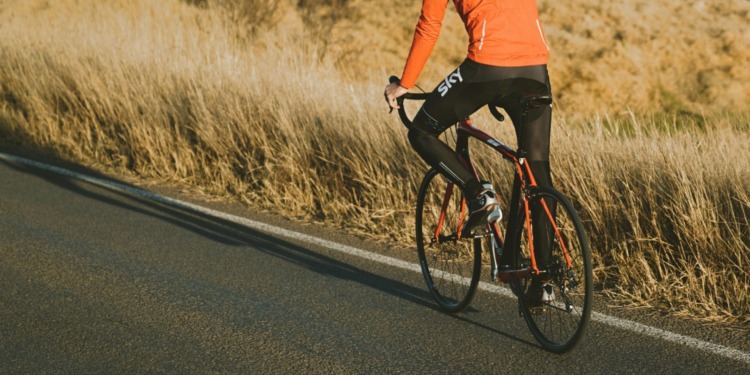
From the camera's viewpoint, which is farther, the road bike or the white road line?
the white road line

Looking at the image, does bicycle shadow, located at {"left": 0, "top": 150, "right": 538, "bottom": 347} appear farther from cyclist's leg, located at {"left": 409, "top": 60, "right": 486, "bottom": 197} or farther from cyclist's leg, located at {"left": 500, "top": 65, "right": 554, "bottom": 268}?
cyclist's leg, located at {"left": 409, "top": 60, "right": 486, "bottom": 197}

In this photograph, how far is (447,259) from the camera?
5.95m

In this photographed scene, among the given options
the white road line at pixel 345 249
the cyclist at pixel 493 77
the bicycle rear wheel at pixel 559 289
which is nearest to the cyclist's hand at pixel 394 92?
the cyclist at pixel 493 77

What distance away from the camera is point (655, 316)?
17.5 feet

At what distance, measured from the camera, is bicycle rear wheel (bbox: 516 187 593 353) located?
4480mm

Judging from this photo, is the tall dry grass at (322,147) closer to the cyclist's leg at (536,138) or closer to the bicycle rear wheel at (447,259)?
the bicycle rear wheel at (447,259)

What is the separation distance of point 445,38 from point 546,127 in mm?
14676

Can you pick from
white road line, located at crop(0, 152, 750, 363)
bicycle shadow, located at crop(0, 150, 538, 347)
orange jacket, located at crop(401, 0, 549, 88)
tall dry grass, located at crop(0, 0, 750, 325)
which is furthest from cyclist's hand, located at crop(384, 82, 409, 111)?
tall dry grass, located at crop(0, 0, 750, 325)

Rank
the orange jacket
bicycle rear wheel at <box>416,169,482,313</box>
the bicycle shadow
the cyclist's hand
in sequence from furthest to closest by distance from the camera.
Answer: the bicycle shadow
bicycle rear wheel at <box>416,169,482,313</box>
the cyclist's hand
the orange jacket

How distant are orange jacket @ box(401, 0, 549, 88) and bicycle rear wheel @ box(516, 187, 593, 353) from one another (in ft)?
2.30

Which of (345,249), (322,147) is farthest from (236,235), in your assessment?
(322,147)

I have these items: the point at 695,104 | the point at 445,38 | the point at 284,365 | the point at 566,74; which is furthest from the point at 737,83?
the point at 284,365

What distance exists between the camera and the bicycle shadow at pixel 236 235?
19.5ft

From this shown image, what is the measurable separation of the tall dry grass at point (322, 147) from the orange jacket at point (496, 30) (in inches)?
66.3
